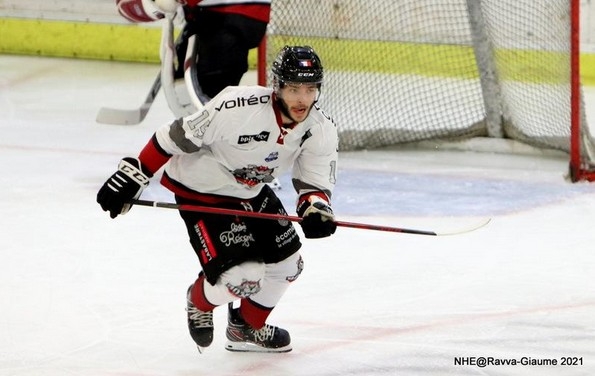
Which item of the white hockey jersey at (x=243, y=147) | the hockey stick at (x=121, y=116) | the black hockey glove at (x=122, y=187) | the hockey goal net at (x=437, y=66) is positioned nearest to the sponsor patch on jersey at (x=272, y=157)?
the white hockey jersey at (x=243, y=147)

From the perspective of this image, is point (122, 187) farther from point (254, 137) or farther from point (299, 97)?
point (299, 97)

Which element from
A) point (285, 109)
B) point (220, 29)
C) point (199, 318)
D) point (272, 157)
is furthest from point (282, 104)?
point (220, 29)

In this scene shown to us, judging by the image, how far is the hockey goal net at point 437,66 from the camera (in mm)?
5250

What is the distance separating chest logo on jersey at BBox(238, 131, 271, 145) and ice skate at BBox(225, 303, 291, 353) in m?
0.49

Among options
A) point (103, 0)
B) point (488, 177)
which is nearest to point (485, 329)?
point (488, 177)

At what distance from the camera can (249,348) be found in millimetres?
3129

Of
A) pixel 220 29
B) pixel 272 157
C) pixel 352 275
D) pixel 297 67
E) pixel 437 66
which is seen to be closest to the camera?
pixel 297 67

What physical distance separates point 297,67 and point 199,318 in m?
0.64

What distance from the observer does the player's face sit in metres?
2.80

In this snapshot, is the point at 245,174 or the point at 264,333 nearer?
the point at 245,174

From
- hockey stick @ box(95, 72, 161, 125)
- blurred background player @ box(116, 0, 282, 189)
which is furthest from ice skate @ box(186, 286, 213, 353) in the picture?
hockey stick @ box(95, 72, 161, 125)

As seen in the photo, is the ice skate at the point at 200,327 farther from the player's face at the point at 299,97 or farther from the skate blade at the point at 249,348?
the player's face at the point at 299,97

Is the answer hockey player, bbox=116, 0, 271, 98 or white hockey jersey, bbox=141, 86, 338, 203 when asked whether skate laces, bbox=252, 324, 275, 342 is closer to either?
white hockey jersey, bbox=141, 86, 338, 203

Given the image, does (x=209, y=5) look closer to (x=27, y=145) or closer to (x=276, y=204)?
(x=27, y=145)
